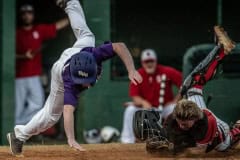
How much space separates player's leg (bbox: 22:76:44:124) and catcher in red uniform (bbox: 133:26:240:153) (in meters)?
3.79

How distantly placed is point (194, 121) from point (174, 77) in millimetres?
3674

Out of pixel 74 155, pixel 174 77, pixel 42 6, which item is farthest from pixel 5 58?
pixel 74 155

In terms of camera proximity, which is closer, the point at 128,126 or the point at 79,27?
the point at 79,27

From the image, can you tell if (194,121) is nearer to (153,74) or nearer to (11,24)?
(153,74)

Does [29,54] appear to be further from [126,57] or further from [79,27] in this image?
[126,57]

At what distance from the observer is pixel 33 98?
44.9 feet

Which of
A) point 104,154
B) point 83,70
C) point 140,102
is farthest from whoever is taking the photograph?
point 140,102

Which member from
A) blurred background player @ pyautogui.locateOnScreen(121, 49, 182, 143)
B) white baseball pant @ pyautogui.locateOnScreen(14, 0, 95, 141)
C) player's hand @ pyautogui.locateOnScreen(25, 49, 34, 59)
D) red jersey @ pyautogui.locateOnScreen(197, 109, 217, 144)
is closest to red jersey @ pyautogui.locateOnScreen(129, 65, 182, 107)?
blurred background player @ pyautogui.locateOnScreen(121, 49, 182, 143)

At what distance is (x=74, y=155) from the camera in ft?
31.7

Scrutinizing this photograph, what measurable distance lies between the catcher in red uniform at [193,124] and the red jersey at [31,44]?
3.86m

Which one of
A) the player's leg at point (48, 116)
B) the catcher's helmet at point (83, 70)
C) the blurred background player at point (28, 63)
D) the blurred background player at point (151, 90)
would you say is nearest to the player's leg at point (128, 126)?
the blurred background player at point (151, 90)

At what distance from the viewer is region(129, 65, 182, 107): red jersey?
1288 centimetres

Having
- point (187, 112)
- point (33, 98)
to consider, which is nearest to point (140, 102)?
point (33, 98)

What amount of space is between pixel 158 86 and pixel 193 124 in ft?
12.3
